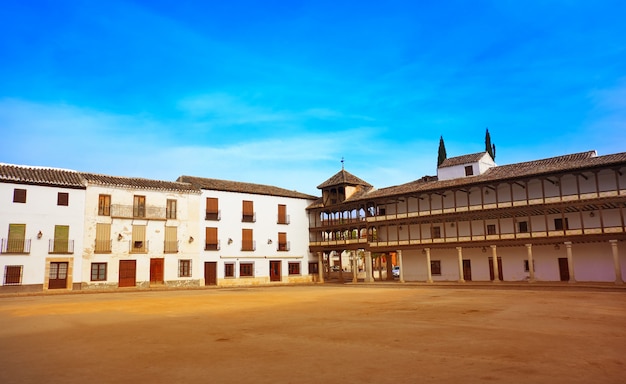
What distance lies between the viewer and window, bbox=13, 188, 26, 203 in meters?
32.6

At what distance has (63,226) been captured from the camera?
1356 inches

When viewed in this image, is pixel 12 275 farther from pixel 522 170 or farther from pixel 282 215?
pixel 522 170

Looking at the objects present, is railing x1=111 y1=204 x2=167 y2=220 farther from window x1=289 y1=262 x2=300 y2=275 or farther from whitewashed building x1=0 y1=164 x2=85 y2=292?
window x1=289 y1=262 x2=300 y2=275

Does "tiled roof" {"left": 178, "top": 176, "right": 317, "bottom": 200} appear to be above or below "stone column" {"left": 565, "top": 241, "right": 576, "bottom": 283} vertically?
above

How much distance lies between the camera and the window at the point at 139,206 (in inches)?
1520

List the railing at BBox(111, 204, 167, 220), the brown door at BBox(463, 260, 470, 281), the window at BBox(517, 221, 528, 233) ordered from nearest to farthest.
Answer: the window at BBox(517, 221, 528, 233) → the railing at BBox(111, 204, 167, 220) → the brown door at BBox(463, 260, 470, 281)

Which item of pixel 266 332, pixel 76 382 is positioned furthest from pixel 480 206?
pixel 76 382

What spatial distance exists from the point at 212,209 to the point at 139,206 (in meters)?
6.74

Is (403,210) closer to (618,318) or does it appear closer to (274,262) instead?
(274,262)

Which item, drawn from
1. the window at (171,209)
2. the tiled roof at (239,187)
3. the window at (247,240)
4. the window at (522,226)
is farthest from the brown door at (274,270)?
the window at (522,226)

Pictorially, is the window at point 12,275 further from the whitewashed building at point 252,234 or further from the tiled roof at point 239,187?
the tiled roof at point 239,187

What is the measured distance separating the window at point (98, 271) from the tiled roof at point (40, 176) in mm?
6169

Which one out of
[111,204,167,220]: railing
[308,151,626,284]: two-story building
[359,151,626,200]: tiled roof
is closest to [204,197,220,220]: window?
[111,204,167,220]: railing

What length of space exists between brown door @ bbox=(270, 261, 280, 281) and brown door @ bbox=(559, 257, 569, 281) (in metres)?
25.2
